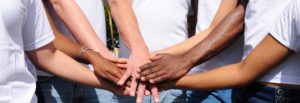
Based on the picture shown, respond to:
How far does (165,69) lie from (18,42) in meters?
0.80

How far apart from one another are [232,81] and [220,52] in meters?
0.28

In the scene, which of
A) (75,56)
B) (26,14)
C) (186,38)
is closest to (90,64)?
(75,56)

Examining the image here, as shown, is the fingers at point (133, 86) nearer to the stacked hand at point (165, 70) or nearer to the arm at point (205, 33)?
the stacked hand at point (165, 70)

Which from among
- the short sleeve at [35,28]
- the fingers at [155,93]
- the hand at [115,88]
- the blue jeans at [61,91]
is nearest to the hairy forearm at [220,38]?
the fingers at [155,93]

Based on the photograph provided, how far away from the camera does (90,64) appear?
261 centimetres

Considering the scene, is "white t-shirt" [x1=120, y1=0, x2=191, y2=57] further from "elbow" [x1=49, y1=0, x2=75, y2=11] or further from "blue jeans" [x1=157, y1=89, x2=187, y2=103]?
"elbow" [x1=49, y1=0, x2=75, y2=11]

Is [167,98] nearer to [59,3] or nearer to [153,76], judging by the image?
[153,76]

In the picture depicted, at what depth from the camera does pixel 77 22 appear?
8.41 feet

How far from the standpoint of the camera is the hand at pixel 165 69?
2.51 meters

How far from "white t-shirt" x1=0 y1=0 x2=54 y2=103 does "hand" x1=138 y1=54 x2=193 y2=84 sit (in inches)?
24.4

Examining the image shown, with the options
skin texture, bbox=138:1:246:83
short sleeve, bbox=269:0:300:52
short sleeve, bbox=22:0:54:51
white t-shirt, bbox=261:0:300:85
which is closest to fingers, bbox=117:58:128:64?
skin texture, bbox=138:1:246:83

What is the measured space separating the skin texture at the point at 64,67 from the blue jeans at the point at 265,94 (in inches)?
21.6

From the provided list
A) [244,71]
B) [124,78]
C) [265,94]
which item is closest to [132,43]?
[124,78]

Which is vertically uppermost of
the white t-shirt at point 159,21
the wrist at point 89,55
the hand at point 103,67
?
the white t-shirt at point 159,21
